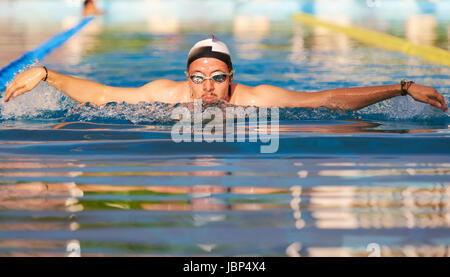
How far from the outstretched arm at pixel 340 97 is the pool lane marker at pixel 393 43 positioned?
3982mm

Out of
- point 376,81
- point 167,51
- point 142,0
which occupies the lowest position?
point 376,81

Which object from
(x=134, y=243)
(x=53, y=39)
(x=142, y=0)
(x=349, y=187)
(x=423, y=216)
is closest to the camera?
(x=134, y=243)

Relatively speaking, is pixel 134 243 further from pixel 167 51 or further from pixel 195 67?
pixel 167 51

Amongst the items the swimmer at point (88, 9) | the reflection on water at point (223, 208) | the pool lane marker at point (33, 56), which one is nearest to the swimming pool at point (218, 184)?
the reflection on water at point (223, 208)

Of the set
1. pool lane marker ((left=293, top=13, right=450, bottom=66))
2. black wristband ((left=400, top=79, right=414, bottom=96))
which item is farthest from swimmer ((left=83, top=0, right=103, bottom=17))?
black wristband ((left=400, top=79, right=414, bottom=96))

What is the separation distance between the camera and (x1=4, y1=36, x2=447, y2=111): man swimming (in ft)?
13.5

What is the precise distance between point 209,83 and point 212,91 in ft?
0.18

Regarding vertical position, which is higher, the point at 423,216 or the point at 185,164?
the point at 185,164

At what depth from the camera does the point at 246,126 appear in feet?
13.2

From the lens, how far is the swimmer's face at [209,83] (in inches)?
165

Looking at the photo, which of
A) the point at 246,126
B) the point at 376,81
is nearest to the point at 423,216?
the point at 246,126

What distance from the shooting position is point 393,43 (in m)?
10.2

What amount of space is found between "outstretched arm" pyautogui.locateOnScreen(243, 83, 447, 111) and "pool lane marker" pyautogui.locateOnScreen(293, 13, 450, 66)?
13.1 ft
